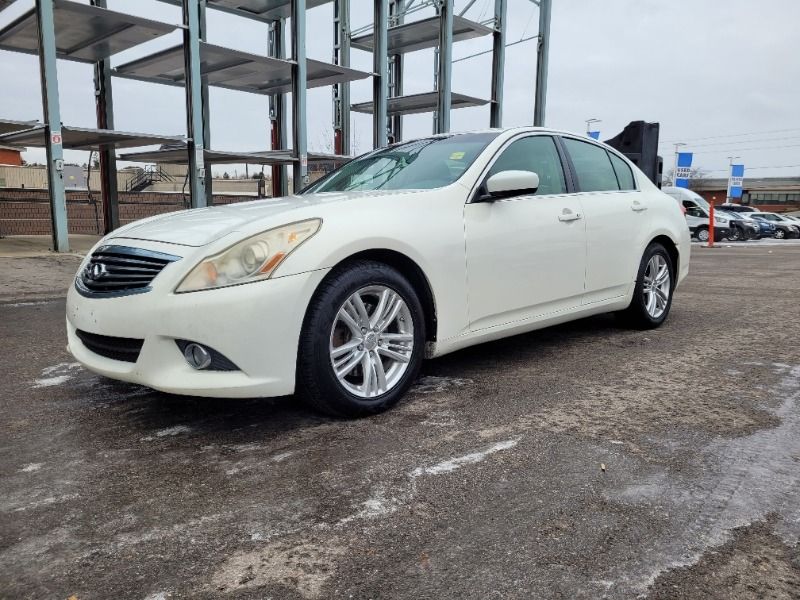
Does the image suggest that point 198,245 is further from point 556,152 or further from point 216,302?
point 556,152

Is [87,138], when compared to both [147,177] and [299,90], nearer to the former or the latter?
[299,90]

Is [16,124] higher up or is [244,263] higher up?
[16,124]

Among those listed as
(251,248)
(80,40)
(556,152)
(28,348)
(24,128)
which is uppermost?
(80,40)

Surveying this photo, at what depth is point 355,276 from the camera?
3018mm

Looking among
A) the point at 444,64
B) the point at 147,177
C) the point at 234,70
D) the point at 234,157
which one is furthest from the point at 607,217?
the point at 147,177

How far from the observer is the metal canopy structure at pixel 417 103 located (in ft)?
57.6

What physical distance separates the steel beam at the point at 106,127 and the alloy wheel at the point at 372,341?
43.8 feet

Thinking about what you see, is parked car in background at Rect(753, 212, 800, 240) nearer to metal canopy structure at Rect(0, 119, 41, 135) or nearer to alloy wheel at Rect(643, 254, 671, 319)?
alloy wheel at Rect(643, 254, 671, 319)

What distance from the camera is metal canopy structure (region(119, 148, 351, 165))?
14578 millimetres

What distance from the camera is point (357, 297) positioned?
3051 mm

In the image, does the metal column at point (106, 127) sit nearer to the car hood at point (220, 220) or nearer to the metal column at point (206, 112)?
the metal column at point (206, 112)

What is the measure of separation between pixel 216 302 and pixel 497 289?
1.63 meters

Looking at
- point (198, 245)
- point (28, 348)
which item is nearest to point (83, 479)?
point (198, 245)

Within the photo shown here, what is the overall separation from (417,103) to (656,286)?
14.2m
